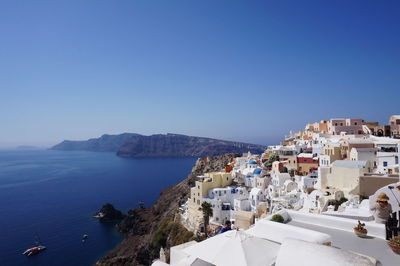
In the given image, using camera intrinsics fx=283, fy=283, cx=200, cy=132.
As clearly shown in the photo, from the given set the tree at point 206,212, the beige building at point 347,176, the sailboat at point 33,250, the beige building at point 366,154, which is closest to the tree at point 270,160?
the tree at point 206,212

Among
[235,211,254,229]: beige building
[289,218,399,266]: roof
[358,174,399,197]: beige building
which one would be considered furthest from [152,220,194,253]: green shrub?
[289,218,399,266]: roof

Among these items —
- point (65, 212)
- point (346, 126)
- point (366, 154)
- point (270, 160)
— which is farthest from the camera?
point (65, 212)

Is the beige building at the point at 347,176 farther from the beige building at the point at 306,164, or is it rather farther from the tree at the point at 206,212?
the tree at the point at 206,212

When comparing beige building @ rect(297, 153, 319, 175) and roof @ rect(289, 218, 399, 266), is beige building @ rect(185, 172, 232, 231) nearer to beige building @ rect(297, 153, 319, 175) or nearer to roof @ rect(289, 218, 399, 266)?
beige building @ rect(297, 153, 319, 175)

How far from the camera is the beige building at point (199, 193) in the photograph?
121 ft

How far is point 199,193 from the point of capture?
3741 cm

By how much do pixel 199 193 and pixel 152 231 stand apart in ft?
68.3

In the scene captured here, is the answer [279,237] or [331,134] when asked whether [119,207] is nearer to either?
[331,134]

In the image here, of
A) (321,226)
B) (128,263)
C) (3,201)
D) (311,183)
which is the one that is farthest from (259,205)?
(3,201)

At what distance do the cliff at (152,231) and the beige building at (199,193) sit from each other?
5.42ft

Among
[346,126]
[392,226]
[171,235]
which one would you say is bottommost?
[171,235]

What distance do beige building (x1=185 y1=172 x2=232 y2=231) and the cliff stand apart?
5.42 feet

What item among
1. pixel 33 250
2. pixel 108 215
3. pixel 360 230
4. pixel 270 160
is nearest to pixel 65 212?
pixel 108 215

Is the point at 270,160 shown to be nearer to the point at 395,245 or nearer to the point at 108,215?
the point at 395,245
